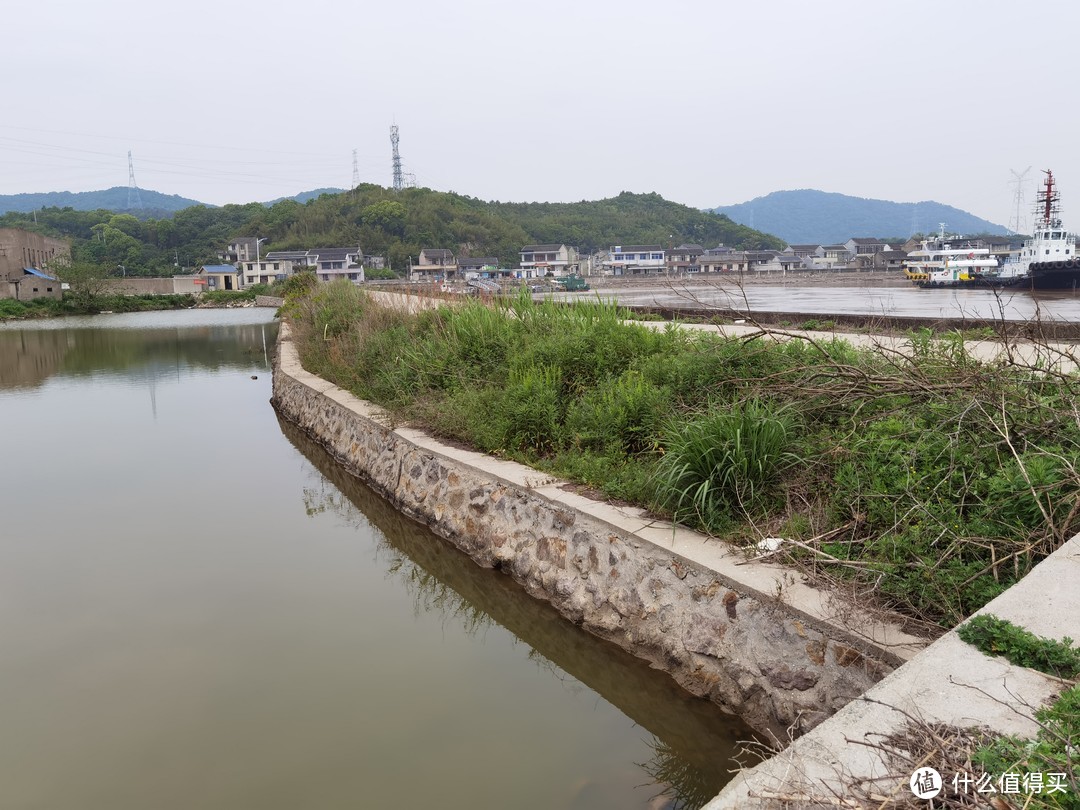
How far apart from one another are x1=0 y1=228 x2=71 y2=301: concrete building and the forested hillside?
16.2 m

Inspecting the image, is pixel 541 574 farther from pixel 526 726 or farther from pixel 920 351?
pixel 920 351

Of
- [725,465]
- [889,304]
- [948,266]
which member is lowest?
[725,465]

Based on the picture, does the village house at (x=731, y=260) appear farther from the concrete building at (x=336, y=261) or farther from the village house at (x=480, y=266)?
the concrete building at (x=336, y=261)

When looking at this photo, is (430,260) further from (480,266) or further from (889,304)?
(889,304)

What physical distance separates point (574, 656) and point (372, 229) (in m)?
82.4

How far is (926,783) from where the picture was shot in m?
2.00

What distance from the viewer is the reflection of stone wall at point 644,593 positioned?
3.38m

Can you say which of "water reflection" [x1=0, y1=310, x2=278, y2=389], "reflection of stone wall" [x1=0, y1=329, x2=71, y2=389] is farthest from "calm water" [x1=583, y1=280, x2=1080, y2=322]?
"reflection of stone wall" [x1=0, y1=329, x2=71, y2=389]

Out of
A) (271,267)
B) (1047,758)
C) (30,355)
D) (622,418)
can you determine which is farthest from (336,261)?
(1047,758)

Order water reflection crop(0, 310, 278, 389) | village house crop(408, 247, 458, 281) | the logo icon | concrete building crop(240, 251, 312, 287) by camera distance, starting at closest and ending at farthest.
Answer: the logo icon, water reflection crop(0, 310, 278, 389), concrete building crop(240, 251, 312, 287), village house crop(408, 247, 458, 281)

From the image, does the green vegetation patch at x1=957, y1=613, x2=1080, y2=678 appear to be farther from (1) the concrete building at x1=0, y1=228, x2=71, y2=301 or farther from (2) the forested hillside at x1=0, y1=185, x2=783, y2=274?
(2) the forested hillside at x1=0, y1=185, x2=783, y2=274

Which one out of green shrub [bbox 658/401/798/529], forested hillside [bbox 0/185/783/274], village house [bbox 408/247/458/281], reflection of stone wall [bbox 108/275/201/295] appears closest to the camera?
green shrub [bbox 658/401/798/529]

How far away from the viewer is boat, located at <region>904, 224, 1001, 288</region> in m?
43.5

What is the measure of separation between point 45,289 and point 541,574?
5660cm
